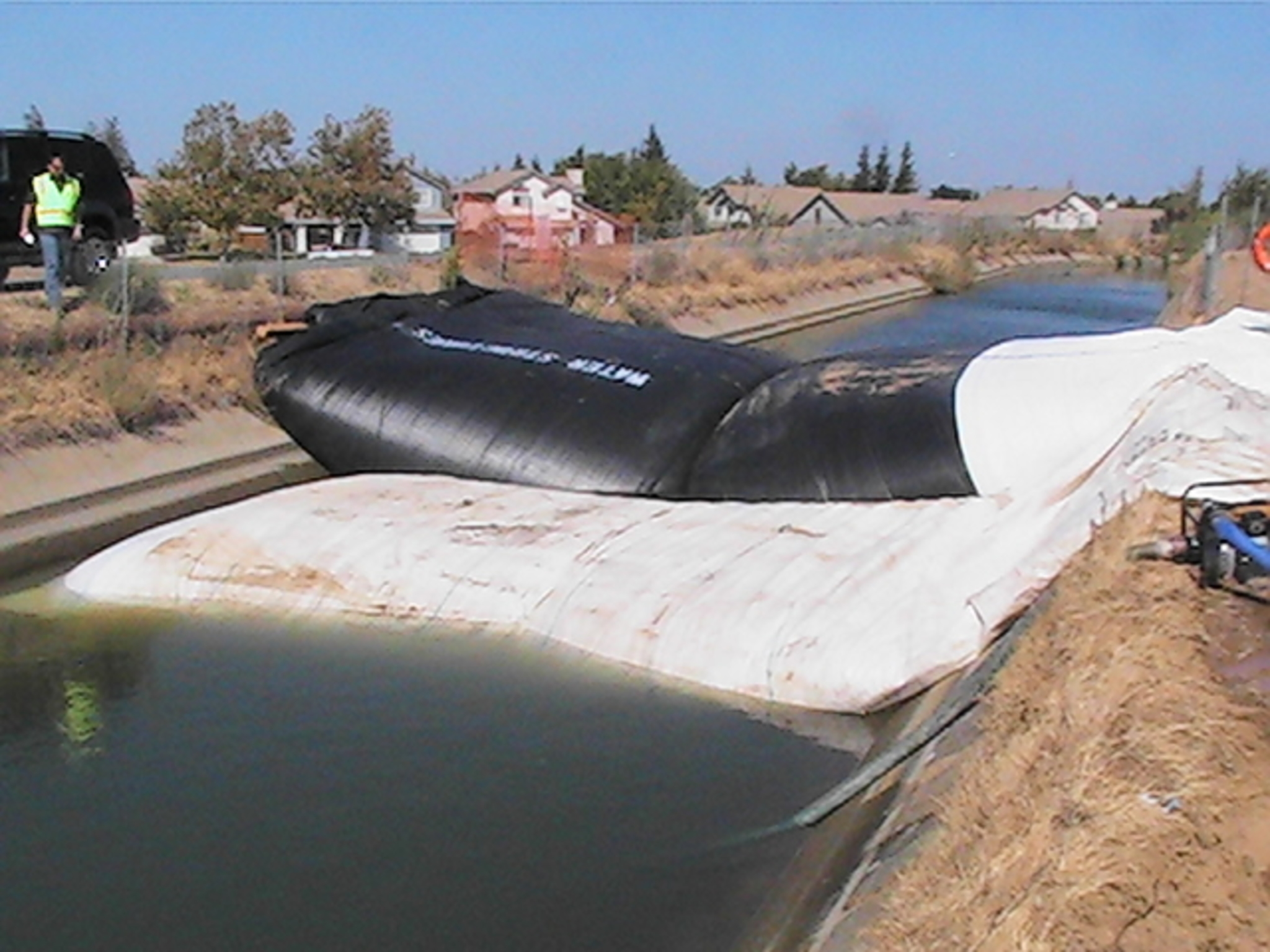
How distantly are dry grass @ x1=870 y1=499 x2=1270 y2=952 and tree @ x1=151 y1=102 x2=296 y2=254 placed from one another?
36.6 metres

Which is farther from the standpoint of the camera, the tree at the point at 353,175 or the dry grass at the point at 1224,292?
the tree at the point at 353,175

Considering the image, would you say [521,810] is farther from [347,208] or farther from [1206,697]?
[347,208]

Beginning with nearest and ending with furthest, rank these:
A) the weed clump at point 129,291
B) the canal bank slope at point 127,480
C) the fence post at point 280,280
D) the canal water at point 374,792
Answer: the canal water at point 374,792 < the canal bank slope at point 127,480 < the weed clump at point 129,291 < the fence post at point 280,280

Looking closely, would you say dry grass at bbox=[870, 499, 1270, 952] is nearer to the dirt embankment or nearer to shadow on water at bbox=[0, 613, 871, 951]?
the dirt embankment

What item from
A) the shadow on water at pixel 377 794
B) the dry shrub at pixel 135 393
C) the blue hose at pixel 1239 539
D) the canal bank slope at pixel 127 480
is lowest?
the shadow on water at pixel 377 794

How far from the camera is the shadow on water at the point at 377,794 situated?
5332 millimetres

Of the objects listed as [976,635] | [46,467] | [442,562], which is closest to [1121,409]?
[976,635]

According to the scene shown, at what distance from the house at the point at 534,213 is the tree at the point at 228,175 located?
557cm

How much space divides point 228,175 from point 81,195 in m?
25.9

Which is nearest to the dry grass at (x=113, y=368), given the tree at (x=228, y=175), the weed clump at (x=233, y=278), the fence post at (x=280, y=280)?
the fence post at (x=280, y=280)

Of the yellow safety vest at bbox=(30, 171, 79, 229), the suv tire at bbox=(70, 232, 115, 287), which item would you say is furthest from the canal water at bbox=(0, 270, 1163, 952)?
the suv tire at bbox=(70, 232, 115, 287)

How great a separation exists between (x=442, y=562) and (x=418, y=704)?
1.31 m

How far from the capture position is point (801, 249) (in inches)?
1303

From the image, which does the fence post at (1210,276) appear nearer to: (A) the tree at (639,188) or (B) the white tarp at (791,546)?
(B) the white tarp at (791,546)
